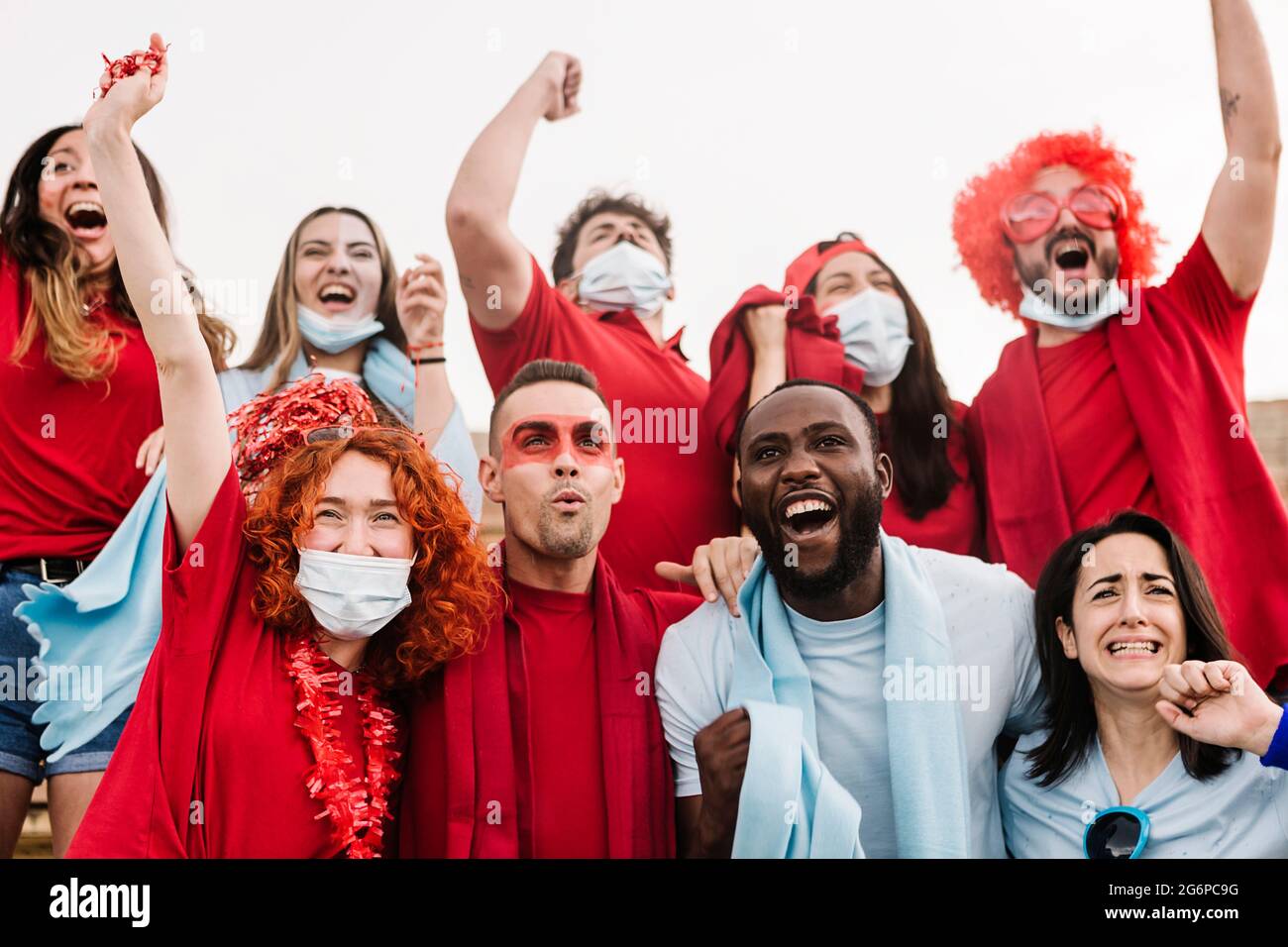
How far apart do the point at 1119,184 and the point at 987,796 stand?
6.65 feet

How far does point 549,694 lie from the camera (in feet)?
13.3

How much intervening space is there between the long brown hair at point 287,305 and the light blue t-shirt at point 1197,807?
8.22 ft

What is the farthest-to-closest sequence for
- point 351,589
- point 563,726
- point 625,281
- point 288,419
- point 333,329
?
point 625,281, point 333,329, point 288,419, point 563,726, point 351,589

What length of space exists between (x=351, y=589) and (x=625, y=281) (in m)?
1.45

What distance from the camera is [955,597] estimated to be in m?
4.14

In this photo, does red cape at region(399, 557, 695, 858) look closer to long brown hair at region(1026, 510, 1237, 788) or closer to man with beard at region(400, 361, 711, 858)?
man with beard at region(400, 361, 711, 858)

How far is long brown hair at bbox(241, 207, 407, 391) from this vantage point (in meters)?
4.52

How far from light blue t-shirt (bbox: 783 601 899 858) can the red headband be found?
3.72 ft

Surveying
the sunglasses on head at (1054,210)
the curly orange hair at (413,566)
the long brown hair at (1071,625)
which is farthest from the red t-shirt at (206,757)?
the sunglasses on head at (1054,210)

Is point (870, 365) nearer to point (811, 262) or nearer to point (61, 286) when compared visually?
point (811, 262)

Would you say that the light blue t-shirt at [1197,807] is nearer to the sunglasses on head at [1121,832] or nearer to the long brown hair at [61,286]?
the sunglasses on head at [1121,832]

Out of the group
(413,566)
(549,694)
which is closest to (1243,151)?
(549,694)
